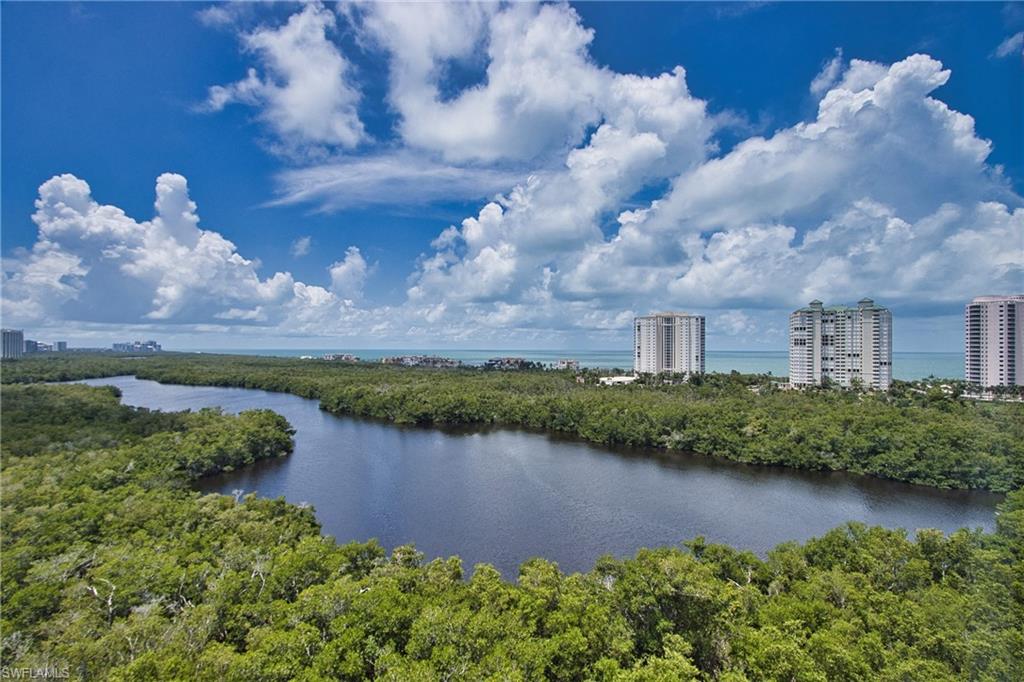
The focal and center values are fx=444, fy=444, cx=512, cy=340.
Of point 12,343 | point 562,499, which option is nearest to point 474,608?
point 562,499

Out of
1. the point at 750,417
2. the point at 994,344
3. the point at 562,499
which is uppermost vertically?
the point at 994,344

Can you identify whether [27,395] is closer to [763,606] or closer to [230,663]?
[230,663]

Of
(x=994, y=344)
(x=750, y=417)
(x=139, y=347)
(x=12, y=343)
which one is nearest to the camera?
(x=994, y=344)

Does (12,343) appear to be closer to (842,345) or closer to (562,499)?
(562,499)

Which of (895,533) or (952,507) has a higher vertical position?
(895,533)

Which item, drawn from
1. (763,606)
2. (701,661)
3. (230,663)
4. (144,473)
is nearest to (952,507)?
(763,606)

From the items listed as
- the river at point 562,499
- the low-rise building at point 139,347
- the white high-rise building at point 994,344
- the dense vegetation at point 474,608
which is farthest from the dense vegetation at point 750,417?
the low-rise building at point 139,347

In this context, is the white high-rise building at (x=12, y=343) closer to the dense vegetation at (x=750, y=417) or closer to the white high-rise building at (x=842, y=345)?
the dense vegetation at (x=750, y=417)

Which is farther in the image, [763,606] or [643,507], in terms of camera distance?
[643,507]
